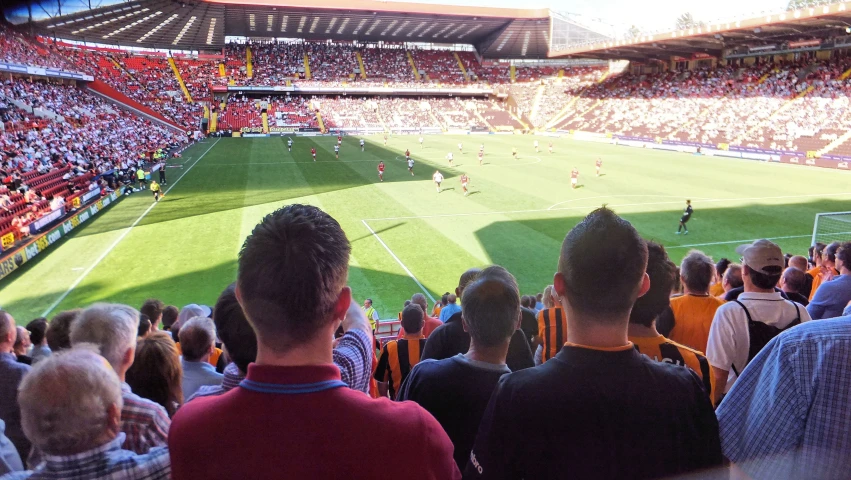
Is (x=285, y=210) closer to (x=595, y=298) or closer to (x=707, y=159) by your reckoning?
(x=595, y=298)

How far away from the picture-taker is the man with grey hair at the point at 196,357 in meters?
4.05

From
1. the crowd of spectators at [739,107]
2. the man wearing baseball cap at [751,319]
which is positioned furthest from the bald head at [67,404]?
the crowd of spectators at [739,107]

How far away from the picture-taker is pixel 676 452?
1.99 metres

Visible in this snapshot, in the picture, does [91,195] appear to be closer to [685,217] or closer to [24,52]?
[24,52]

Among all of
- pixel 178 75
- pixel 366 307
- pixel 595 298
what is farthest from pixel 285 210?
pixel 178 75

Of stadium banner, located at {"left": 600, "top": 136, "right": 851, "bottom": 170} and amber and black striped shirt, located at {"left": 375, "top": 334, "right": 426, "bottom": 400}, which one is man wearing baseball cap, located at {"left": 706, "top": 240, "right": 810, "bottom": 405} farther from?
stadium banner, located at {"left": 600, "top": 136, "right": 851, "bottom": 170}

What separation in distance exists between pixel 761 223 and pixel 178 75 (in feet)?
229

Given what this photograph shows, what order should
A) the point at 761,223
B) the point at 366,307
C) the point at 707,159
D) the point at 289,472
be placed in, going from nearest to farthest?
the point at 289,472, the point at 366,307, the point at 761,223, the point at 707,159

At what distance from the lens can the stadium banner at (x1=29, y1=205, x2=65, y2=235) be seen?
60.9ft

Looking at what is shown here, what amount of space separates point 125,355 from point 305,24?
74083mm

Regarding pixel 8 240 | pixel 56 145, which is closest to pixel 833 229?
pixel 8 240

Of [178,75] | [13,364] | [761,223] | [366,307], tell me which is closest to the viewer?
[13,364]

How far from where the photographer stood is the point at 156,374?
11.1 ft

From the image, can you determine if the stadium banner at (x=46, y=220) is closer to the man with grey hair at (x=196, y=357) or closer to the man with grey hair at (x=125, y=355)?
the man with grey hair at (x=196, y=357)
